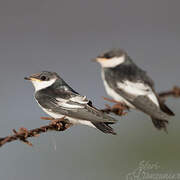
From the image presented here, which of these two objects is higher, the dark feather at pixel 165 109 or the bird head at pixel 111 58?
the bird head at pixel 111 58

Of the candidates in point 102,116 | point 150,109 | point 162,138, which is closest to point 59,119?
point 102,116

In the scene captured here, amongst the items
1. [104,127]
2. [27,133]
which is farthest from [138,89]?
[27,133]

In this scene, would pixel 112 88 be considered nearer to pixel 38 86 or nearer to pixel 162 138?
pixel 38 86

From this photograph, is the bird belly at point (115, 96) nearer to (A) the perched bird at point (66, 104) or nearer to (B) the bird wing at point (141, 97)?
(B) the bird wing at point (141, 97)

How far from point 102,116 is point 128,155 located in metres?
5.10

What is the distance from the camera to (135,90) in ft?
13.8

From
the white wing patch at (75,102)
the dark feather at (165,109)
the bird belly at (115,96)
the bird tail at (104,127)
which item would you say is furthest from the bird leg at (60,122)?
the dark feather at (165,109)

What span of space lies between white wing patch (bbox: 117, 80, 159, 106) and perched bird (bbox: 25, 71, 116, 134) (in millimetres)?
375

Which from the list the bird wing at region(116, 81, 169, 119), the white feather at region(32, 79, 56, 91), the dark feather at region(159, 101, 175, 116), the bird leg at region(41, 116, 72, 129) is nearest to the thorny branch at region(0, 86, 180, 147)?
the bird leg at region(41, 116, 72, 129)

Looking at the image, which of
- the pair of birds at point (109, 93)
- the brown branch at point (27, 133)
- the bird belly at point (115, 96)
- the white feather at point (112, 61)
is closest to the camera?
the brown branch at point (27, 133)

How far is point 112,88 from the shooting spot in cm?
439

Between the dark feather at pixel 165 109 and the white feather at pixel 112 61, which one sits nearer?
the dark feather at pixel 165 109

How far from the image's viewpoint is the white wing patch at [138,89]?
4086mm

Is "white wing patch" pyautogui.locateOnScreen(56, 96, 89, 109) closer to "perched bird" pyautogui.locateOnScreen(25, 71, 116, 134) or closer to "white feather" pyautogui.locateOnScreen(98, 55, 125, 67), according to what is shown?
"perched bird" pyautogui.locateOnScreen(25, 71, 116, 134)
